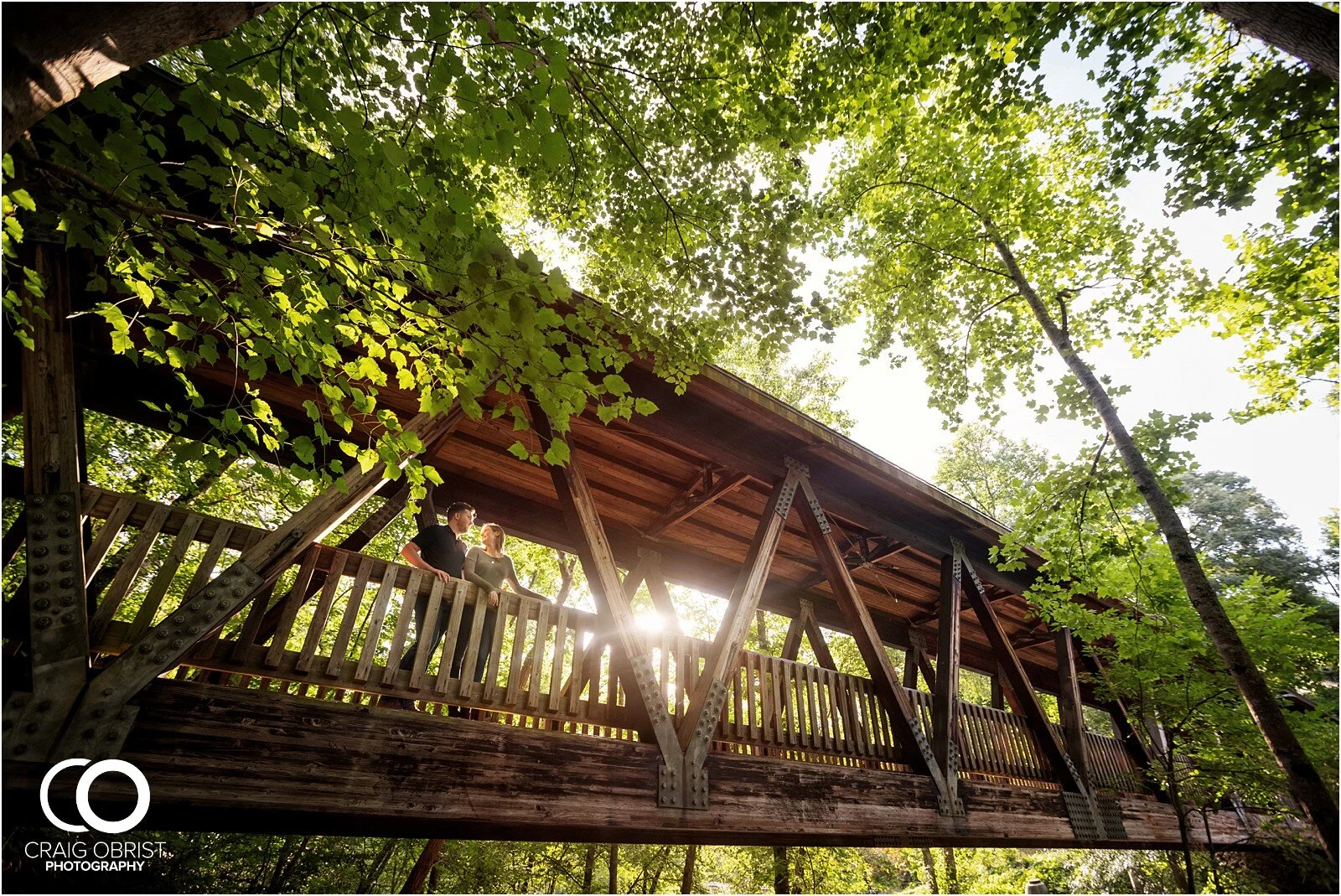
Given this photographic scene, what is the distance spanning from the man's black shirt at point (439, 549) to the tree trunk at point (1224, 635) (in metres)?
6.83

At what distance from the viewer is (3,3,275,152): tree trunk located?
3.51 ft

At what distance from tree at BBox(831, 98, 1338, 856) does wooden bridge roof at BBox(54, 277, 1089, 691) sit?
9.22 ft

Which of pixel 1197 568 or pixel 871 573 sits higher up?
pixel 871 573

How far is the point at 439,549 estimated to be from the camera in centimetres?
454

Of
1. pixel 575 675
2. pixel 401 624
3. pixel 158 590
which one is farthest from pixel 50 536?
pixel 575 675

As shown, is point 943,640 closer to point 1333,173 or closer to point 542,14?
point 1333,173

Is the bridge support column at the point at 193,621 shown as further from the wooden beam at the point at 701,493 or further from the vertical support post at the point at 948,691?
the vertical support post at the point at 948,691

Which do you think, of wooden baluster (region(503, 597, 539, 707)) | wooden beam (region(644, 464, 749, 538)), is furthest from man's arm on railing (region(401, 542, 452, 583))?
wooden beam (region(644, 464, 749, 538))

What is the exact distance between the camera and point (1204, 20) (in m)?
5.44

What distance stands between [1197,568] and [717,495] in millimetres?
4704

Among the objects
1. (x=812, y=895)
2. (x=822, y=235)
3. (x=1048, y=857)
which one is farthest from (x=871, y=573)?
(x=1048, y=857)

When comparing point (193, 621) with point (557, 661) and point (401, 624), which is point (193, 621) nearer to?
point (401, 624)

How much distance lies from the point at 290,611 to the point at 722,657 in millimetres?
2942

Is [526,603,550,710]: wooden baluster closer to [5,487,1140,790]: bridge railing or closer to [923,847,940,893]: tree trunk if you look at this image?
[5,487,1140,790]: bridge railing
